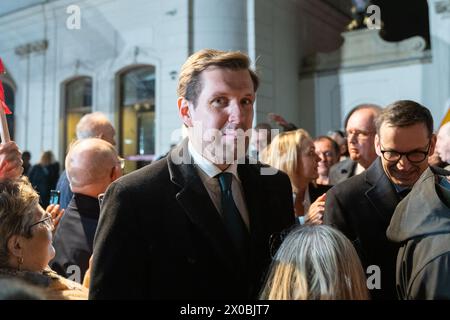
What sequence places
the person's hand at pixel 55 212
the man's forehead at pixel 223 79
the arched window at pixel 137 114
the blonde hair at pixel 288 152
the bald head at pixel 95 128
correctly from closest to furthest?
the man's forehead at pixel 223 79
the person's hand at pixel 55 212
the blonde hair at pixel 288 152
the bald head at pixel 95 128
the arched window at pixel 137 114

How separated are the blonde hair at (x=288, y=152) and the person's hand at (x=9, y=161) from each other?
1.54 m

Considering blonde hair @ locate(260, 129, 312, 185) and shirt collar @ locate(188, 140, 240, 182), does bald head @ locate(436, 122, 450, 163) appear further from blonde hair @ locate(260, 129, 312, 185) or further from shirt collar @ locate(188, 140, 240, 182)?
shirt collar @ locate(188, 140, 240, 182)

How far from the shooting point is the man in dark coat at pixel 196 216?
1.39 metres

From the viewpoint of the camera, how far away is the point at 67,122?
1095 centimetres

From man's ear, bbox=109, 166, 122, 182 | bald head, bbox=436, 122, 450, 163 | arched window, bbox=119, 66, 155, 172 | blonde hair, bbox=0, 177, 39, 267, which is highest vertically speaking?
arched window, bbox=119, 66, 155, 172

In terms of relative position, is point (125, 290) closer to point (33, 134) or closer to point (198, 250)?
point (198, 250)

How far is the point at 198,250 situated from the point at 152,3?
8.54 metres

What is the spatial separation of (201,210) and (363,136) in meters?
A: 1.90

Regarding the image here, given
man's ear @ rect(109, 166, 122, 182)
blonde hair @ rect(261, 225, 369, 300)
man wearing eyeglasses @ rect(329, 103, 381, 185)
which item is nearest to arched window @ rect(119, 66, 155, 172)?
man wearing eyeglasses @ rect(329, 103, 381, 185)

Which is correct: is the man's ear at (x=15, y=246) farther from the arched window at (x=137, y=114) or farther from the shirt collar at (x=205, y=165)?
the arched window at (x=137, y=114)

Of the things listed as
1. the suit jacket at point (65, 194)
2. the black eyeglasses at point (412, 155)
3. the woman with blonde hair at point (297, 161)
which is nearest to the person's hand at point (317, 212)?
the woman with blonde hair at point (297, 161)

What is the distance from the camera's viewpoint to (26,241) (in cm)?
161

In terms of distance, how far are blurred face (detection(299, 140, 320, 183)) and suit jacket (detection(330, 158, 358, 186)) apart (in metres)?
0.98

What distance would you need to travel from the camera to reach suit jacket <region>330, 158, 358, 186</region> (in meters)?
3.91
